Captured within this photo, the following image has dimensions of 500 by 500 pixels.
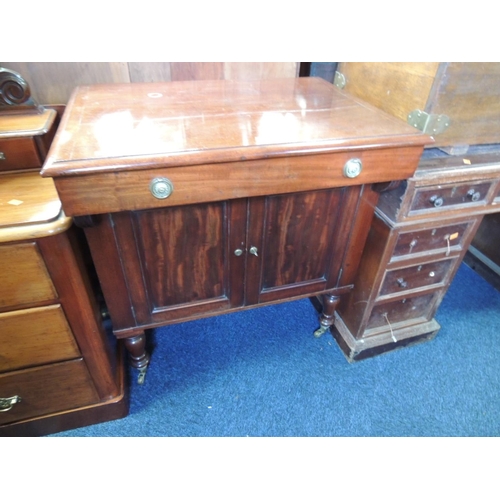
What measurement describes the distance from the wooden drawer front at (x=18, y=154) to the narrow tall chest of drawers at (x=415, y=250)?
3.15 feet

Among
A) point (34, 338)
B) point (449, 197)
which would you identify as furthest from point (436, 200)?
point (34, 338)

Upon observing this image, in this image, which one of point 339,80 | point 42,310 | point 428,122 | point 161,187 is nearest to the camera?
point 161,187

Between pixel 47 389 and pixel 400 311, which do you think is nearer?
pixel 47 389

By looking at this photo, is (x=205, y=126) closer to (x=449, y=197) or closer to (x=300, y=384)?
(x=449, y=197)

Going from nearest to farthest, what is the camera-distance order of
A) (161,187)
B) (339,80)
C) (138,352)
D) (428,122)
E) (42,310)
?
1. (161,187)
2. (42,310)
3. (428,122)
4. (138,352)
5. (339,80)

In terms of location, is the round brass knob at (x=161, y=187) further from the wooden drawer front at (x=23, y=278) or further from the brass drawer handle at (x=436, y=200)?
the brass drawer handle at (x=436, y=200)

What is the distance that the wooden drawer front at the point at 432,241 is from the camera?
1.08 metres

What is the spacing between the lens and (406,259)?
1123mm

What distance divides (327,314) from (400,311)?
0.88 feet

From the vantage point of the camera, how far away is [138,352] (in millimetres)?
1121

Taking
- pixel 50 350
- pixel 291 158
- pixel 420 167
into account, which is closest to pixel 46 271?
pixel 50 350

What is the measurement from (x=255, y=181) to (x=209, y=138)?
0.44 ft

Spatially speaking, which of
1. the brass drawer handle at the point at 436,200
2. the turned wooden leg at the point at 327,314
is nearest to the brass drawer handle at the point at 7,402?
the turned wooden leg at the point at 327,314
